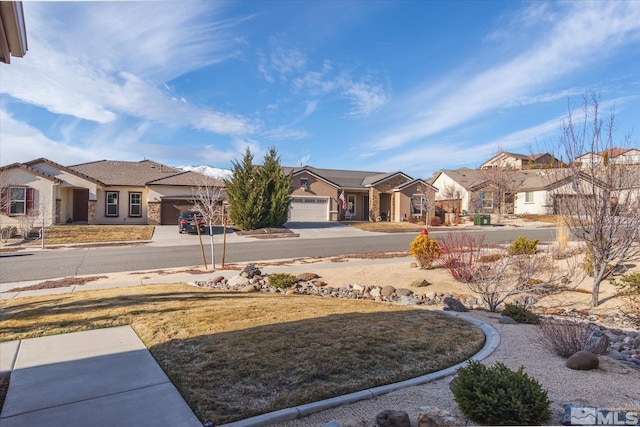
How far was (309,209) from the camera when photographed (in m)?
36.9

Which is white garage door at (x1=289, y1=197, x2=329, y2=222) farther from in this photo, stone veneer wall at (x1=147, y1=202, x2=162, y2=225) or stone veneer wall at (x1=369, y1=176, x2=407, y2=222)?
stone veneer wall at (x1=147, y1=202, x2=162, y2=225)

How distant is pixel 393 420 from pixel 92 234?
1041 inches

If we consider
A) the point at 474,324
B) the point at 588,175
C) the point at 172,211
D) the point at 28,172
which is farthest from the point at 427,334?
the point at 28,172

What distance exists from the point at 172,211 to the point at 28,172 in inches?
401

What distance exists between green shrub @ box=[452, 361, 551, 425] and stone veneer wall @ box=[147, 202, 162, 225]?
31.3 meters

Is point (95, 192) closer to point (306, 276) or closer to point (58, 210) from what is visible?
point (58, 210)

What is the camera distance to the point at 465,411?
3.34 metres

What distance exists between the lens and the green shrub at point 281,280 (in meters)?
11.3

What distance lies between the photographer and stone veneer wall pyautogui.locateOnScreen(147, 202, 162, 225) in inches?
1220

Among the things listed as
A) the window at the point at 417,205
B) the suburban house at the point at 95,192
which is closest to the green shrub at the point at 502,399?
the suburban house at the point at 95,192

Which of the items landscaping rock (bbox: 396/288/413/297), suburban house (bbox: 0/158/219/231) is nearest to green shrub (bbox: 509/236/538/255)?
landscaping rock (bbox: 396/288/413/297)

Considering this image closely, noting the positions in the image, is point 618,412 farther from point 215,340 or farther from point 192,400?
point 215,340

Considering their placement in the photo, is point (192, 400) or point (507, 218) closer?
point (192, 400)

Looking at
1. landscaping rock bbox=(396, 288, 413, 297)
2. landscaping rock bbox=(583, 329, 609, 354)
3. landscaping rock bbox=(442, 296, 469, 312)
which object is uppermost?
landscaping rock bbox=(583, 329, 609, 354)
